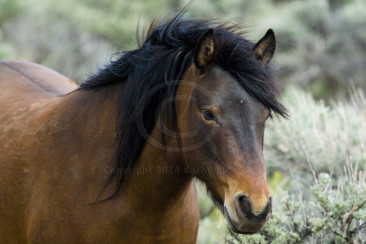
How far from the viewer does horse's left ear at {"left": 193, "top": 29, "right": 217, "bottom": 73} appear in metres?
2.67

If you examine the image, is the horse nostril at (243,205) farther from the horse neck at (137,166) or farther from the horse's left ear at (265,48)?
the horse's left ear at (265,48)

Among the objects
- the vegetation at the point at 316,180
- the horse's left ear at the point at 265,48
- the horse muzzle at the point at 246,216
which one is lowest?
the vegetation at the point at 316,180

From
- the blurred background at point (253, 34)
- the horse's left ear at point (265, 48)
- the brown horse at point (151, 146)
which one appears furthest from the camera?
the blurred background at point (253, 34)

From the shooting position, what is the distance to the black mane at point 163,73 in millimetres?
2693

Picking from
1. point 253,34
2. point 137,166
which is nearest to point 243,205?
point 137,166

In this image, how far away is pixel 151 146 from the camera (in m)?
2.92

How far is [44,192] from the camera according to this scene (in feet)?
9.84

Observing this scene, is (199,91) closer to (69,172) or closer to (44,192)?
(69,172)

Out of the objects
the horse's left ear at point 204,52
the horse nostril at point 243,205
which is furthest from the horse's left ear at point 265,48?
the horse nostril at point 243,205

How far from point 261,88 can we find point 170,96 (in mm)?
490

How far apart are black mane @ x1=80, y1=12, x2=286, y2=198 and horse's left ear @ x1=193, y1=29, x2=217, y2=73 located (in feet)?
0.15

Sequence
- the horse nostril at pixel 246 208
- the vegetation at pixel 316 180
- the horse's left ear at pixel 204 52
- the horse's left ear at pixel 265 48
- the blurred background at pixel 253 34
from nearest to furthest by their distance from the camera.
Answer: the horse nostril at pixel 246 208
the horse's left ear at pixel 204 52
the horse's left ear at pixel 265 48
the vegetation at pixel 316 180
the blurred background at pixel 253 34

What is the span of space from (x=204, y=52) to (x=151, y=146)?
23.8 inches

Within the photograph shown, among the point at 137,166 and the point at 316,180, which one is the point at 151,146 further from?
the point at 316,180
